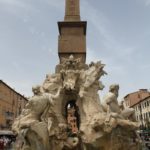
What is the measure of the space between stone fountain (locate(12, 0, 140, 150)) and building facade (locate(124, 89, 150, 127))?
3206cm

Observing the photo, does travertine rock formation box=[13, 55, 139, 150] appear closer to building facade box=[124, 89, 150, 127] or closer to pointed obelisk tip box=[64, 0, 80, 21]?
pointed obelisk tip box=[64, 0, 80, 21]

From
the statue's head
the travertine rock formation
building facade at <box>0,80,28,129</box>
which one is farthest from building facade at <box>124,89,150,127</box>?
the statue's head

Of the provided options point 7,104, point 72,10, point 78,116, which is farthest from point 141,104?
point 78,116

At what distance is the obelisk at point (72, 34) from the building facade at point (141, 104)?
31367 mm

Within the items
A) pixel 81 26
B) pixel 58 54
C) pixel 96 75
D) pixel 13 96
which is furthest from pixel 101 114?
pixel 13 96

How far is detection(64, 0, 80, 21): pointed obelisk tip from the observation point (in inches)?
434

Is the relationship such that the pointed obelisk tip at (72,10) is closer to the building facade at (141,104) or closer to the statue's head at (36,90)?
the statue's head at (36,90)

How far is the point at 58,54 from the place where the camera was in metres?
10.5

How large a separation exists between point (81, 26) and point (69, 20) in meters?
0.48

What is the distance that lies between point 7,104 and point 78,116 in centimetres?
3797

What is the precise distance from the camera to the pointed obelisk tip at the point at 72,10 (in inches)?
434

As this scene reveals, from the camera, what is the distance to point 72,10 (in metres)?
11.2

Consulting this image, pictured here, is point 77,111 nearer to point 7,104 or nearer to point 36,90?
point 36,90

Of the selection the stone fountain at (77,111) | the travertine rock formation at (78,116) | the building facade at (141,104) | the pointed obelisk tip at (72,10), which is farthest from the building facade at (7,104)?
the travertine rock formation at (78,116)
